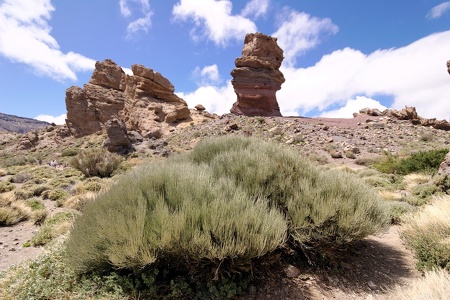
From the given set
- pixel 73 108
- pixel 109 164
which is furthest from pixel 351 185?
pixel 73 108

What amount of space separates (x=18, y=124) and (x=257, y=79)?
166 metres

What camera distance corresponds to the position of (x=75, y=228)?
3328 mm

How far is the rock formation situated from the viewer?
3630 cm

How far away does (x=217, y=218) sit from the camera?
9.32 feet

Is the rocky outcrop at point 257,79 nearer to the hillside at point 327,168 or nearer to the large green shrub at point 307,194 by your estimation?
the hillside at point 327,168

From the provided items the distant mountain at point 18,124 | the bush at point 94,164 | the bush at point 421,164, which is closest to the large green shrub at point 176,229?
the bush at point 421,164

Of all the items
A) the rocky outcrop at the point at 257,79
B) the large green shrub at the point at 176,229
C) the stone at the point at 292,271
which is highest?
the rocky outcrop at the point at 257,79

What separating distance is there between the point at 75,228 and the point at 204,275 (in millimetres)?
1771

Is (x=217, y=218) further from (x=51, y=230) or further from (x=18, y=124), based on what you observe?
(x=18, y=124)

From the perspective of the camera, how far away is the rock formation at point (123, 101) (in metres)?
36.3

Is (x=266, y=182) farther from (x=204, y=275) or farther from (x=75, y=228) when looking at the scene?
(x=75, y=228)

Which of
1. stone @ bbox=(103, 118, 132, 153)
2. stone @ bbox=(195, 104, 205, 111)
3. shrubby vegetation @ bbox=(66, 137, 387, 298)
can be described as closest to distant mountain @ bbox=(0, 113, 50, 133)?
stone @ bbox=(195, 104, 205, 111)

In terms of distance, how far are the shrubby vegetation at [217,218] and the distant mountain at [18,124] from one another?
543 feet

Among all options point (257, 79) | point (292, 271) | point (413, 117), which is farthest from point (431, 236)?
point (413, 117)
